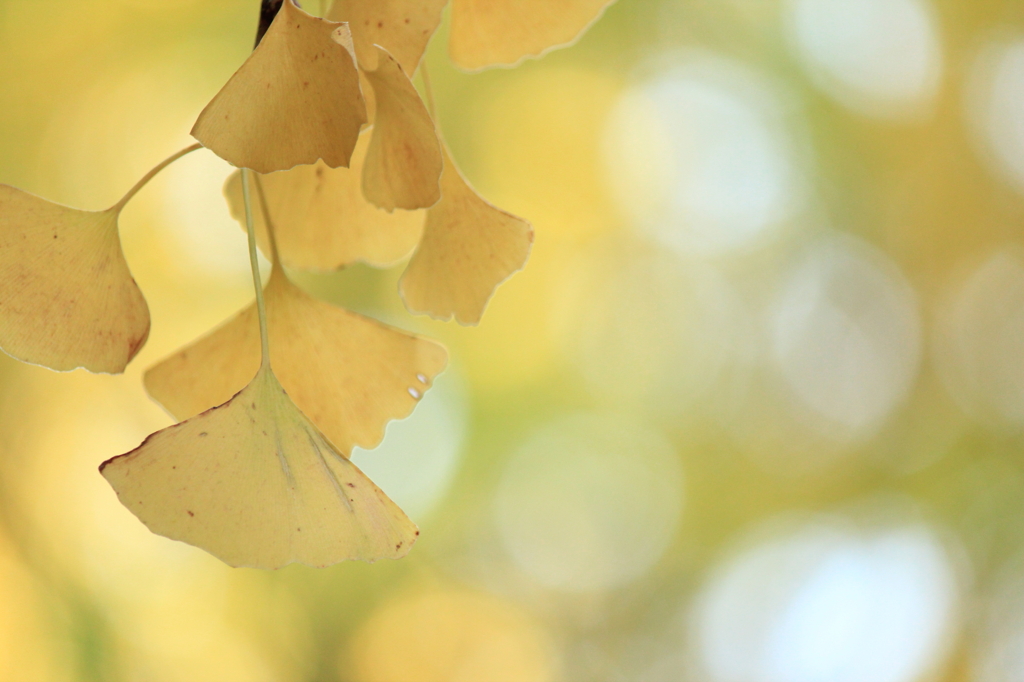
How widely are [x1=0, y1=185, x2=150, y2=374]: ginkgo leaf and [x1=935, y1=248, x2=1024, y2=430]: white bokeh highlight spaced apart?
4.72 feet

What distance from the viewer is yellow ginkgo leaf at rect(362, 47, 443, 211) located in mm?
138

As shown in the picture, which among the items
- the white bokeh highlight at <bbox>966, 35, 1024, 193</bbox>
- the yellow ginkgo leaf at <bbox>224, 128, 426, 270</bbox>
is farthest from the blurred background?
the yellow ginkgo leaf at <bbox>224, 128, 426, 270</bbox>

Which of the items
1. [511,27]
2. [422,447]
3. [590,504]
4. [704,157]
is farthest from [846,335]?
[511,27]

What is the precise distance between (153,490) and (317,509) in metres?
0.03

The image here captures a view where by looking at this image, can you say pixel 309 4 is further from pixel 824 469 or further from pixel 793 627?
pixel 793 627

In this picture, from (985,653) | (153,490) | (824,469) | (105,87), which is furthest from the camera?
(824,469)

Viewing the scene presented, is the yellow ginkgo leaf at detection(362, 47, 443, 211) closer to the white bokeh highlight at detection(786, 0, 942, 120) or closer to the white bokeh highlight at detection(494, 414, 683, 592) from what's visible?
the white bokeh highlight at detection(494, 414, 683, 592)

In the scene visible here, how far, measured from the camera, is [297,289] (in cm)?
19

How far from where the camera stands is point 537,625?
1.47 m

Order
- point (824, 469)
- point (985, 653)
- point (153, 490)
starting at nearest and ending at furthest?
point (153, 490) < point (985, 653) < point (824, 469)

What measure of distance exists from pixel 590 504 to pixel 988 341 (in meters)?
0.77

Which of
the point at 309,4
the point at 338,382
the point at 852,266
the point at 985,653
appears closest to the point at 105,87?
the point at 309,4

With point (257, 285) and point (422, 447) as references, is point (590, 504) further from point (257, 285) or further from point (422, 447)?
point (257, 285)

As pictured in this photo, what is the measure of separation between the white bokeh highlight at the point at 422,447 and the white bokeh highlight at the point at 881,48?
2.79 feet
